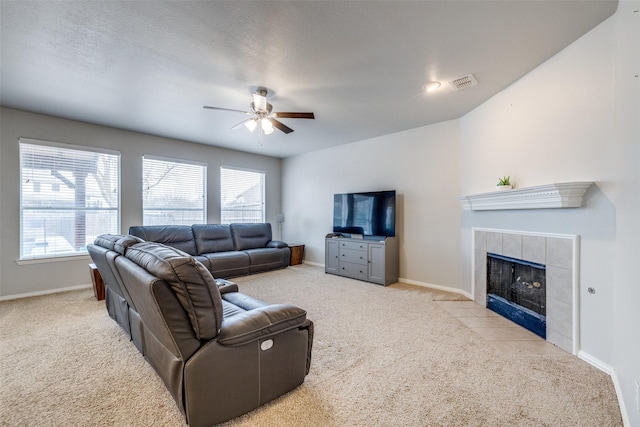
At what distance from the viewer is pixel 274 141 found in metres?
5.44

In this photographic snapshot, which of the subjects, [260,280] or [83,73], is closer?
[83,73]

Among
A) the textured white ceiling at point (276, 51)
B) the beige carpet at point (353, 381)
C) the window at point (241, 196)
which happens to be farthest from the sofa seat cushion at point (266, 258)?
the textured white ceiling at point (276, 51)

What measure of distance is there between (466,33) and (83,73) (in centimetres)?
365

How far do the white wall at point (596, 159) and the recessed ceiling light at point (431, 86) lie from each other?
0.82 meters

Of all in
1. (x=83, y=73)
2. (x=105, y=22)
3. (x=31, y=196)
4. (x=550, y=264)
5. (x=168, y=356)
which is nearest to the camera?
(x=168, y=356)

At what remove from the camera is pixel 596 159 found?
2.16 meters

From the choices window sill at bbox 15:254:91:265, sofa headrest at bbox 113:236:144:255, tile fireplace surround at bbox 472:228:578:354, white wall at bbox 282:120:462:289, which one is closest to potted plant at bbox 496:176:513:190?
tile fireplace surround at bbox 472:228:578:354

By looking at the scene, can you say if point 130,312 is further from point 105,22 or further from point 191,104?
point 191,104

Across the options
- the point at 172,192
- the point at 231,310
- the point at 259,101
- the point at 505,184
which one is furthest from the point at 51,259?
the point at 505,184

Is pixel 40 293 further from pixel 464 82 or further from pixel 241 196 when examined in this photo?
pixel 464 82

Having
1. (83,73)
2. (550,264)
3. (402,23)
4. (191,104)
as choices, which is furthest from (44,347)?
(550,264)

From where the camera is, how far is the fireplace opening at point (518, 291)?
2.72 meters

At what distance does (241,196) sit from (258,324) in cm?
518

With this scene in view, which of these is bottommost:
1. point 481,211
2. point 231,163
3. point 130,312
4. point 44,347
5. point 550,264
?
point 44,347
